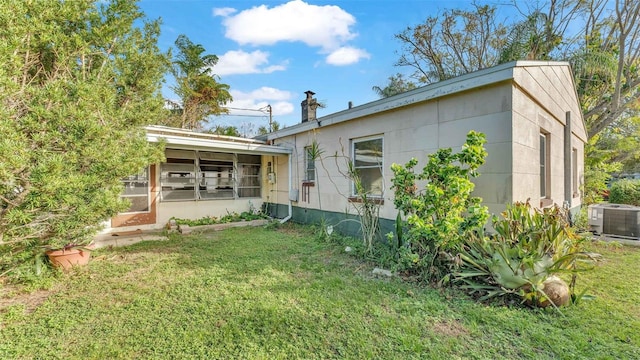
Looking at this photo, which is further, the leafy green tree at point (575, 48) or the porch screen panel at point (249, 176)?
the porch screen panel at point (249, 176)

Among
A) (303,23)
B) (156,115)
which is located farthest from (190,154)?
(303,23)

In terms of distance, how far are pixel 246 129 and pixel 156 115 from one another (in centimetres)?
1569

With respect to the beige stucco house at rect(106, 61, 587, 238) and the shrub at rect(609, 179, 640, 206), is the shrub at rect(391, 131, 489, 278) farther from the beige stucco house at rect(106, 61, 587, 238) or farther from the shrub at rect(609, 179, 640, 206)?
the shrub at rect(609, 179, 640, 206)

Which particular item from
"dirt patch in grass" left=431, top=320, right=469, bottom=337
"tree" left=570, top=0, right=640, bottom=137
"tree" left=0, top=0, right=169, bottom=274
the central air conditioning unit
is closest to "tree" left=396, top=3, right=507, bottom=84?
"tree" left=570, top=0, right=640, bottom=137

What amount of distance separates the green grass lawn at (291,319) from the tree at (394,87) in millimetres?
12285

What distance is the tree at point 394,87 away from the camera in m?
15.1

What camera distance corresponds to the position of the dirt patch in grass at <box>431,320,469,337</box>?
2.69 m

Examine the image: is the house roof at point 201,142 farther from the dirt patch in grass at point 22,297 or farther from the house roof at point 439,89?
the dirt patch in grass at point 22,297

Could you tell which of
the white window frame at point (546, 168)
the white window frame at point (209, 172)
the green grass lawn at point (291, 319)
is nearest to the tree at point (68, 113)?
the green grass lawn at point (291, 319)

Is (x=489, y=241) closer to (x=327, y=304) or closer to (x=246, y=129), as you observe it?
(x=327, y=304)

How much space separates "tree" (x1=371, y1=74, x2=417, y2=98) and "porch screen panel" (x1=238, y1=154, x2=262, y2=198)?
338 inches

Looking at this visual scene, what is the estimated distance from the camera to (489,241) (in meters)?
3.62

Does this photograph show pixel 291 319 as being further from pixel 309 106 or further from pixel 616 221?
pixel 616 221

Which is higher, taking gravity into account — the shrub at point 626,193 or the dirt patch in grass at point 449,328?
the shrub at point 626,193
